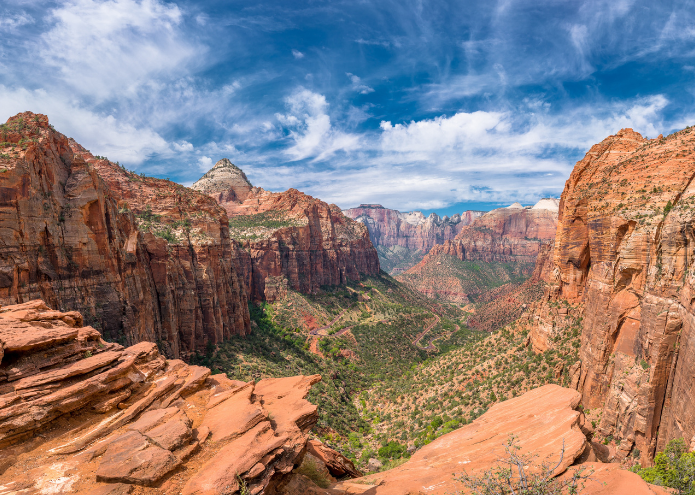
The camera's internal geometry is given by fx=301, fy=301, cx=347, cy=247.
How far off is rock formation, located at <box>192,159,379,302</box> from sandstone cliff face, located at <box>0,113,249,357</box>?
37.7 metres

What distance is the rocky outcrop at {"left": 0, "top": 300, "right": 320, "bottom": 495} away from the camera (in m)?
8.70

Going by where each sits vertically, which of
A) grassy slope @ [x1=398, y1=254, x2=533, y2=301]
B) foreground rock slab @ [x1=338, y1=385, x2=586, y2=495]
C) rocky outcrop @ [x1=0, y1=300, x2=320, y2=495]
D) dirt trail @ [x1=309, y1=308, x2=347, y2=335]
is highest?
rocky outcrop @ [x1=0, y1=300, x2=320, y2=495]

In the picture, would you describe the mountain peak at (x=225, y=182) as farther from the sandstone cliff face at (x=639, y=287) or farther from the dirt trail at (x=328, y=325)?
the sandstone cliff face at (x=639, y=287)

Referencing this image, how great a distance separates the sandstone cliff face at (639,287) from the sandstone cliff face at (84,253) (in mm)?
40795

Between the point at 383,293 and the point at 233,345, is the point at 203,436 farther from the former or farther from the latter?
the point at 383,293

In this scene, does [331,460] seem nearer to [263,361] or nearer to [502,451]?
[502,451]

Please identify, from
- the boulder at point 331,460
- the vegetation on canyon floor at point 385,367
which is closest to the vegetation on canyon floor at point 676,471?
the vegetation on canyon floor at point 385,367

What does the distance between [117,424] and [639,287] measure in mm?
31903

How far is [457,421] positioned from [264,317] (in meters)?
53.4

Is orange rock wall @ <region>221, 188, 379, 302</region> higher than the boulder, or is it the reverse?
orange rock wall @ <region>221, 188, 379, 302</region>

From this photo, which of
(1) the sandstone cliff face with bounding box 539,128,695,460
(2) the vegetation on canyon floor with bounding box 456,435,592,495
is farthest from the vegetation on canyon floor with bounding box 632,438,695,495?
(2) the vegetation on canyon floor with bounding box 456,435,592,495

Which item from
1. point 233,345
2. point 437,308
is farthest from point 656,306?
point 437,308

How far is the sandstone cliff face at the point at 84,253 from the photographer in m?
22.0

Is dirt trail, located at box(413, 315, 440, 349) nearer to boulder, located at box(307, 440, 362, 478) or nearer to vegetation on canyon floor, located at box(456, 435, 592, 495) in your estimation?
boulder, located at box(307, 440, 362, 478)
